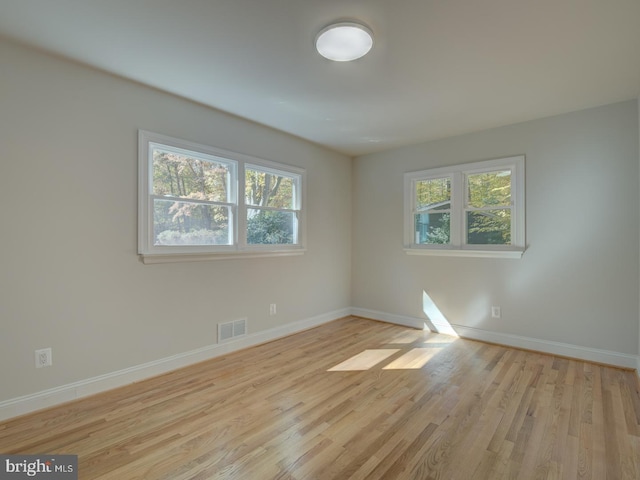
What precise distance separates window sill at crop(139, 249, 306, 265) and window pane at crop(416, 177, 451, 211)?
1947 mm

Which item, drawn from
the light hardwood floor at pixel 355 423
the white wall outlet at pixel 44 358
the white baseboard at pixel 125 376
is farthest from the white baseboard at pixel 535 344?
the white wall outlet at pixel 44 358

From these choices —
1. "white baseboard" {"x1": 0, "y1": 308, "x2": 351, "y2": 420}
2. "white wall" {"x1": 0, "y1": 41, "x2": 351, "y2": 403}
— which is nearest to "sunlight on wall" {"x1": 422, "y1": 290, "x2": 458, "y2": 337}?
"white baseboard" {"x1": 0, "y1": 308, "x2": 351, "y2": 420}

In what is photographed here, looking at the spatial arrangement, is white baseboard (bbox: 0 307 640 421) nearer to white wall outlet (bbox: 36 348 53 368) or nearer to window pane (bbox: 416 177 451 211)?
white wall outlet (bbox: 36 348 53 368)

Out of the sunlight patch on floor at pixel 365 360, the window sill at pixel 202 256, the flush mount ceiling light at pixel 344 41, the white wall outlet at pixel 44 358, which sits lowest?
the sunlight patch on floor at pixel 365 360

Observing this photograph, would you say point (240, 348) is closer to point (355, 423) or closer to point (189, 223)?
point (189, 223)

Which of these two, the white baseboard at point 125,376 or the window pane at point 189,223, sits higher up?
the window pane at point 189,223

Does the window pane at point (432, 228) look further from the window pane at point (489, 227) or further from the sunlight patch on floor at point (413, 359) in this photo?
the sunlight patch on floor at point (413, 359)

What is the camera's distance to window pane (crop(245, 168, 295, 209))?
3773mm

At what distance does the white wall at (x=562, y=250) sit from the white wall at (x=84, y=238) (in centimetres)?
278

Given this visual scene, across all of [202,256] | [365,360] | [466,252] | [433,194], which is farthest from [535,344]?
[202,256]

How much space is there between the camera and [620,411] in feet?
7.65

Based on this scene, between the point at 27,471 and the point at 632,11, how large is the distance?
430cm

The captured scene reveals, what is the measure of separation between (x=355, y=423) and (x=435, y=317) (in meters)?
2.54

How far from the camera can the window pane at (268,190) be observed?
377 cm
